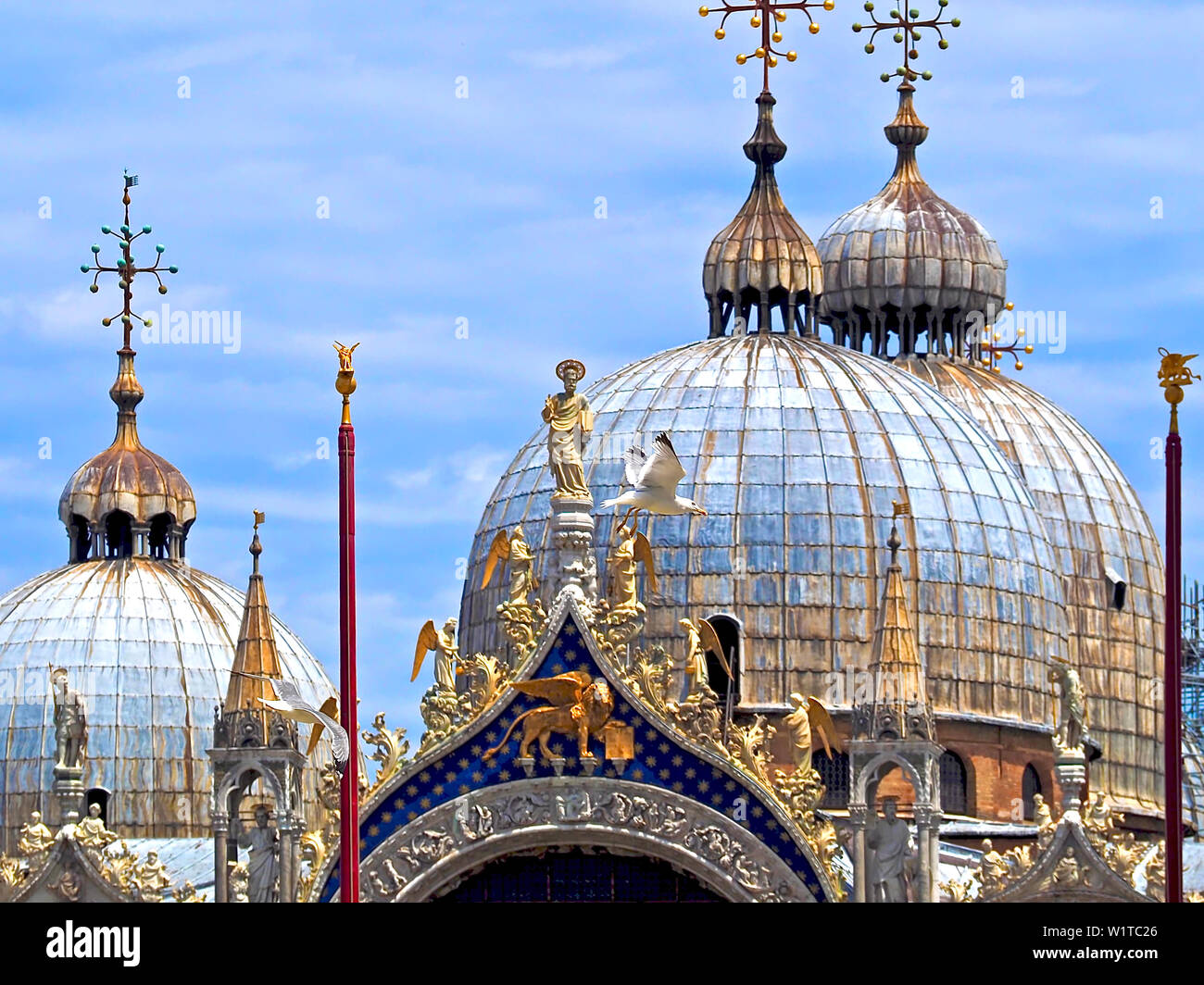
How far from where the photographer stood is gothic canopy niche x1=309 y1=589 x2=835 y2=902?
7638 cm

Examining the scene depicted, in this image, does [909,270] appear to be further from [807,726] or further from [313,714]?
[313,714]

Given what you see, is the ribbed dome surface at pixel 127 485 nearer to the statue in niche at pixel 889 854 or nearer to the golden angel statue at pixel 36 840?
the golden angel statue at pixel 36 840

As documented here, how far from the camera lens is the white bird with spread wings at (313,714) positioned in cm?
7369

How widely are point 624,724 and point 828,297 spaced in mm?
28743

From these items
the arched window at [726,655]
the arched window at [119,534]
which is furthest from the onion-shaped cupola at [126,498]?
the arched window at [726,655]

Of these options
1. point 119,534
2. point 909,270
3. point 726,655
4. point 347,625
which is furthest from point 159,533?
point 347,625

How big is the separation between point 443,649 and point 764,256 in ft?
51.5

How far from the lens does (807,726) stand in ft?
257

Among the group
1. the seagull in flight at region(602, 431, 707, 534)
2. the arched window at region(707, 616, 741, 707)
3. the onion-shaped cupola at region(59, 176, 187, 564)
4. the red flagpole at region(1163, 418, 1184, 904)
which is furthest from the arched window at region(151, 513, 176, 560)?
the red flagpole at region(1163, 418, 1184, 904)

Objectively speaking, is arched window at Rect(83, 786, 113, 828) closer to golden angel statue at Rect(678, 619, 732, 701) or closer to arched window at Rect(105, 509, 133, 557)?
arched window at Rect(105, 509, 133, 557)

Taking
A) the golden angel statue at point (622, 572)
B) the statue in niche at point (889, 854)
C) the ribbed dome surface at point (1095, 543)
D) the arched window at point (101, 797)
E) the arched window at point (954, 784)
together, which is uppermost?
the ribbed dome surface at point (1095, 543)

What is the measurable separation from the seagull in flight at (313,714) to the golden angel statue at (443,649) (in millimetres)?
1602

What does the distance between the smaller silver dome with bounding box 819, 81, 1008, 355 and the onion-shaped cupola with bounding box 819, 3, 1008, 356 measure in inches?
0.7
